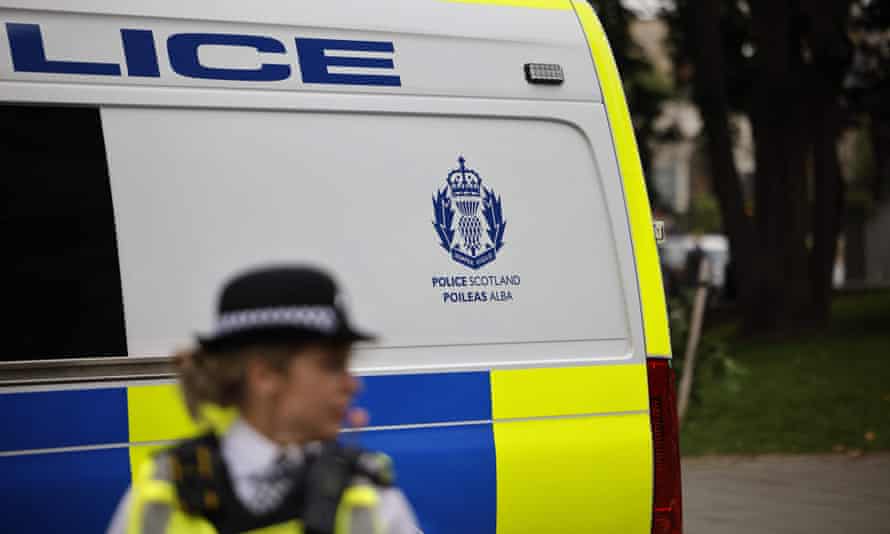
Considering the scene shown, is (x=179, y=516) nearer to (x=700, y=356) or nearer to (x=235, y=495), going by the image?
(x=235, y=495)

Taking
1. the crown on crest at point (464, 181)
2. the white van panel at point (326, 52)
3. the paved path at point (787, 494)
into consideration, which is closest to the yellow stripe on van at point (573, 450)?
the crown on crest at point (464, 181)

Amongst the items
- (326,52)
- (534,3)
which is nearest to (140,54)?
(326,52)

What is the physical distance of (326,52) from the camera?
14.2 feet

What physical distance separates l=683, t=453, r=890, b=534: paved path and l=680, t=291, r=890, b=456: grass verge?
2.03 feet

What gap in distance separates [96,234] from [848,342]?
17510 millimetres

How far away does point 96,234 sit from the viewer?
3947 millimetres

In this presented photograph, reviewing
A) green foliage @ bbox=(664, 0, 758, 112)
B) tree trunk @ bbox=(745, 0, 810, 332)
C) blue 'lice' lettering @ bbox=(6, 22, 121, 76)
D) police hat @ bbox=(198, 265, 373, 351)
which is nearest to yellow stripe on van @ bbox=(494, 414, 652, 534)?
blue 'lice' lettering @ bbox=(6, 22, 121, 76)

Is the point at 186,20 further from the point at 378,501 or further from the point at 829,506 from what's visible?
the point at 829,506

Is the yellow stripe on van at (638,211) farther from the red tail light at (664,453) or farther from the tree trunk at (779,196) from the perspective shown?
the tree trunk at (779,196)

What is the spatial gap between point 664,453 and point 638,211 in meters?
0.79

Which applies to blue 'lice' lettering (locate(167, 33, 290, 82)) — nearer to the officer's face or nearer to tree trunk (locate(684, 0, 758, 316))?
the officer's face

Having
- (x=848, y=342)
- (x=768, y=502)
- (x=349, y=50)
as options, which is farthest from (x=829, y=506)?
(x=848, y=342)

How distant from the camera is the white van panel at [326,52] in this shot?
13.0 ft

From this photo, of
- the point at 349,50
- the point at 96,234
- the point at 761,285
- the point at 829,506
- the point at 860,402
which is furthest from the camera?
the point at 761,285
